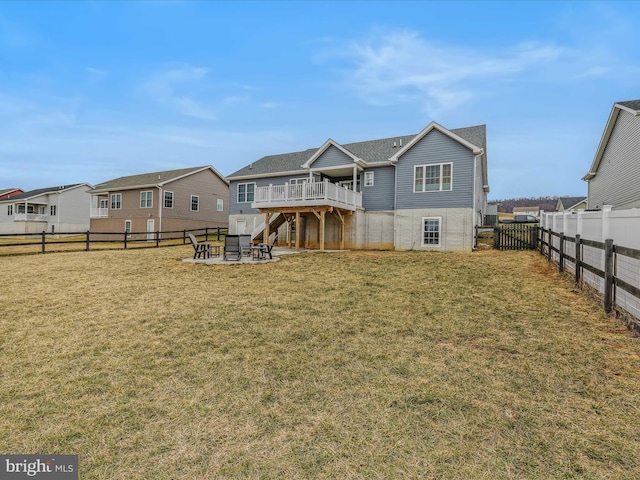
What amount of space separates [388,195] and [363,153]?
386 centimetres

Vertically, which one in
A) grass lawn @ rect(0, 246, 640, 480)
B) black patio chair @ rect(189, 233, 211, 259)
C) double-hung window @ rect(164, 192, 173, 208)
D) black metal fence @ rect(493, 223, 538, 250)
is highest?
double-hung window @ rect(164, 192, 173, 208)

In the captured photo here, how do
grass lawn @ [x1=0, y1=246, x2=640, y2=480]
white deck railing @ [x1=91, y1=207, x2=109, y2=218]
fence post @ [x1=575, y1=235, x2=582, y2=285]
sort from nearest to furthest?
grass lawn @ [x1=0, y1=246, x2=640, y2=480], fence post @ [x1=575, y1=235, x2=582, y2=285], white deck railing @ [x1=91, y1=207, x2=109, y2=218]

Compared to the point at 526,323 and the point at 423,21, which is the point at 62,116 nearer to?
the point at 423,21

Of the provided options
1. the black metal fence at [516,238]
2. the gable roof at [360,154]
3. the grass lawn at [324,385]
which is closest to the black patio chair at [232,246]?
the grass lawn at [324,385]

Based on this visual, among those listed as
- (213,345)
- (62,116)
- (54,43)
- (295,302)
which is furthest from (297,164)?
(62,116)

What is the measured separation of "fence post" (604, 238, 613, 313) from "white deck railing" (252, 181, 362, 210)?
42.5ft

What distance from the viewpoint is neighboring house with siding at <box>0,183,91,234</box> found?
4259 cm

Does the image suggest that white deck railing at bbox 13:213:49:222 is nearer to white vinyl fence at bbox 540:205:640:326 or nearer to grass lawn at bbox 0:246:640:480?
grass lawn at bbox 0:246:640:480

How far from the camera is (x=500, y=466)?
2.61 m

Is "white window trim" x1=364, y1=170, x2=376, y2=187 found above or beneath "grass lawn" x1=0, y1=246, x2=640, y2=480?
above

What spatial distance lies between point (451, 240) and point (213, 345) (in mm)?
15653

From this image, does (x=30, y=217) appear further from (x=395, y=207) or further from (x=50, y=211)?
(x=395, y=207)

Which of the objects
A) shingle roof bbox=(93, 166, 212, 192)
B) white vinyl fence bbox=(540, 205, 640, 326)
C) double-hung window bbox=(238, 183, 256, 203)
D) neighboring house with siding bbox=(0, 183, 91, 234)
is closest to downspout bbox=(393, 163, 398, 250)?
white vinyl fence bbox=(540, 205, 640, 326)

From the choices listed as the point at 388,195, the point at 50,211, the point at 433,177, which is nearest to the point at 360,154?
the point at 388,195
